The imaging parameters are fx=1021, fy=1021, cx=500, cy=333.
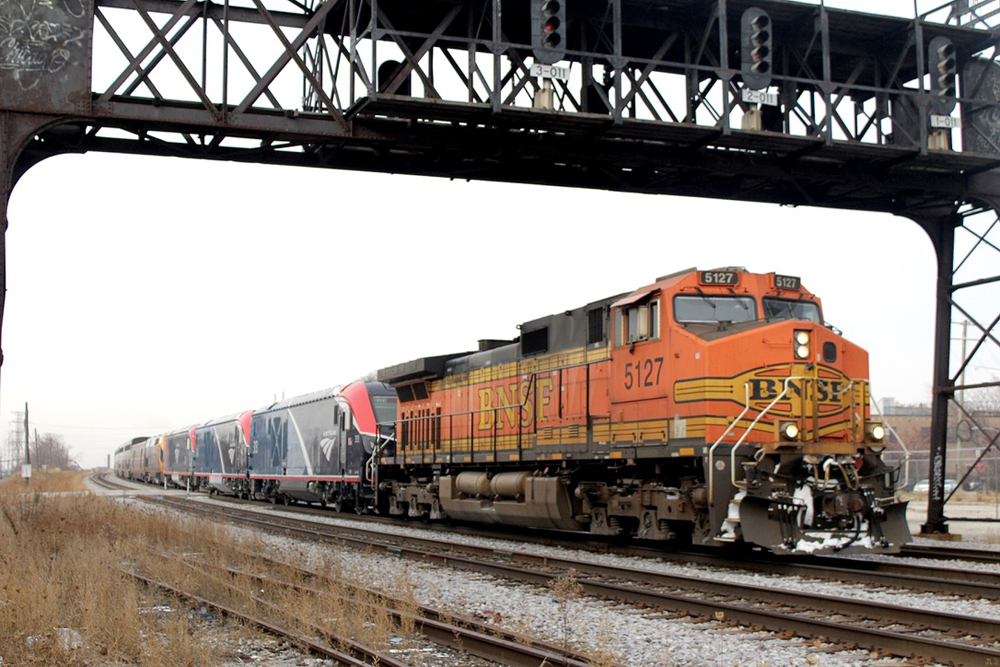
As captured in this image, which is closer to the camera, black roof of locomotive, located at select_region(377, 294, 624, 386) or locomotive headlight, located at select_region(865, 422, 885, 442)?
locomotive headlight, located at select_region(865, 422, 885, 442)

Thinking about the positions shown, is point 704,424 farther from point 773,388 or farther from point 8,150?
point 8,150

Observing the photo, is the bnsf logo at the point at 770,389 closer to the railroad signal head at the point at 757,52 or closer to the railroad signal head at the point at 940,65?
the railroad signal head at the point at 757,52

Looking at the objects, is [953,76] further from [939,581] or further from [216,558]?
[216,558]

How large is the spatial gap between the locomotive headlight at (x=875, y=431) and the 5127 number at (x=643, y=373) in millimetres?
2908

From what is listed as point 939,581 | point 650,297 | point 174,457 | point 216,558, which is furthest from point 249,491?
point 939,581

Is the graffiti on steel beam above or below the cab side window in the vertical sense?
above

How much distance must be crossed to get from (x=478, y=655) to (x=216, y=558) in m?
7.31

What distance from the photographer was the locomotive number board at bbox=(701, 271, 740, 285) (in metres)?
14.5

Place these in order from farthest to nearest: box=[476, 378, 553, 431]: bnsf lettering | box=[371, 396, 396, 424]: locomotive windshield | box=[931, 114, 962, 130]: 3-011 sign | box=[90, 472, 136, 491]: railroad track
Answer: box=[90, 472, 136, 491]: railroad track < box=[371, 396, 396, 424]: locomotive windshield < box=[476, 378, 553, 431]: bnsf lettering < box=[931, 114, 962, 130]: 3-011 sign

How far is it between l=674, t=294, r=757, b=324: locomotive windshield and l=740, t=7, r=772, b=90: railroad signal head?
3335mm

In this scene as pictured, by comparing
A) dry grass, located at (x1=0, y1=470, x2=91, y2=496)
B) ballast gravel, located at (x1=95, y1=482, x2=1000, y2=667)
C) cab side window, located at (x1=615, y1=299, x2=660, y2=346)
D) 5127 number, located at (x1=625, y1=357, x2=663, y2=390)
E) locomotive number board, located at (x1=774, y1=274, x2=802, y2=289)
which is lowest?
dry grass, located at (x1=0, y1=470, x2=91, y2=496)

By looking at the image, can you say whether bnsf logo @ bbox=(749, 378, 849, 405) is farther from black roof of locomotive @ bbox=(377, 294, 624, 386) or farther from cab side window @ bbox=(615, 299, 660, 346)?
black roof of locomotive @ bbox=(377, 294, 624, 386)

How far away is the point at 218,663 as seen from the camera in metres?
7.96

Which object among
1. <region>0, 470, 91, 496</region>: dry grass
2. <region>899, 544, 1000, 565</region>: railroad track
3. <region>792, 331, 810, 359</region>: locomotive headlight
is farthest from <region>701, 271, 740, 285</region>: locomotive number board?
<region>0, 470, 91, 496</region>: dry grass
